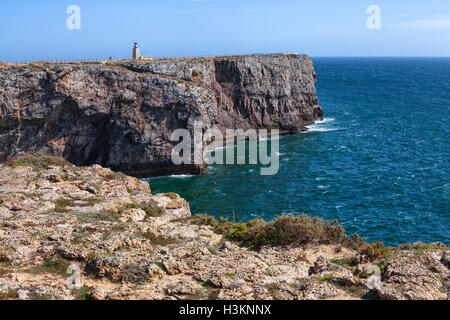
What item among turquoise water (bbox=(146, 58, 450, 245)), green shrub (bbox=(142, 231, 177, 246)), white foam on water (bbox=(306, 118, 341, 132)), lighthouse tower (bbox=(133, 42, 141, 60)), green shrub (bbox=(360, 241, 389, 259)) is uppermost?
lighthouse tower (bbox=(133, 42, 141, 60))

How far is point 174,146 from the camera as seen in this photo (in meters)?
60.3

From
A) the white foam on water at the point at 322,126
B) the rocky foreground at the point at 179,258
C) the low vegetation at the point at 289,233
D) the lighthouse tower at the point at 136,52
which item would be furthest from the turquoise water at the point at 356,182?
the lighthouse tower at the point at 136,52

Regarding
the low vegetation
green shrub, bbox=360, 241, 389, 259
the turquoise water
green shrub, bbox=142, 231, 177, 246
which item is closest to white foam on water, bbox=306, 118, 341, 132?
the turquoise water

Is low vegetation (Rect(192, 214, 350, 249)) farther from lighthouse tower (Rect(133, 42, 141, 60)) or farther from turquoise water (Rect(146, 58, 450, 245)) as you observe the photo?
lighthouse tower (Rect(133, 42, 141, 60))

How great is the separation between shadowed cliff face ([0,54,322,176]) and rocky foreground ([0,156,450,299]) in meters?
29.5

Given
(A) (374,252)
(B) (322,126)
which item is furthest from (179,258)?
(B) (322,126)

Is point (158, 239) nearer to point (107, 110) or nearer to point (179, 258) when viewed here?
point (179, 258)

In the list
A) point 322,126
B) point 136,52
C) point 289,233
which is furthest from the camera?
point 322,126

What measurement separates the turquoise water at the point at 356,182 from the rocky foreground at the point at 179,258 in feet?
59.5

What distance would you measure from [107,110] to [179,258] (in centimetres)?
4305

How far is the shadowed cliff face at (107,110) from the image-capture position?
5412 centimetres

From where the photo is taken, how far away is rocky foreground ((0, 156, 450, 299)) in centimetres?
1667

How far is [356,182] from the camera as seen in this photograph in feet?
177
